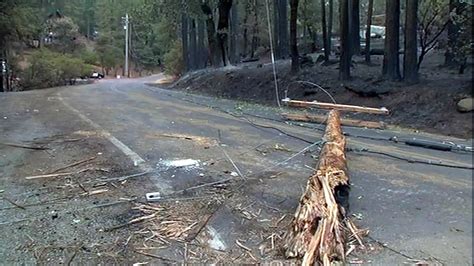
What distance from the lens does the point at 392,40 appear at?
41.1 feet

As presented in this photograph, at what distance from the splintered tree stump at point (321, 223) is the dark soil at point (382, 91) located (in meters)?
5.96

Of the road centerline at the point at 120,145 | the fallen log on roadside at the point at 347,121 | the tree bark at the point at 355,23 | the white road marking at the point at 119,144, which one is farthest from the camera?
the tree bark at the point at 355,23

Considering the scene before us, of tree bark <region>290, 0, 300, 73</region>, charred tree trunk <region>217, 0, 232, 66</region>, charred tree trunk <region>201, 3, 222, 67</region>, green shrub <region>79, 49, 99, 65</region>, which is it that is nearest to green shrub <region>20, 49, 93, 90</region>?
charred tree trunk <region>201, 3, 222, 67</region>

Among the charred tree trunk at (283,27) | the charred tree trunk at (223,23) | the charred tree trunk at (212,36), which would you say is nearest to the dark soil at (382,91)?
the charred tree trunk at (223,23)

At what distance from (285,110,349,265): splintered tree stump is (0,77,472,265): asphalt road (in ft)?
0.79

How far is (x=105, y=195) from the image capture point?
→ 4367mm

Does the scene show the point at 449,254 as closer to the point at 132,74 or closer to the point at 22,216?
the point at 22,216

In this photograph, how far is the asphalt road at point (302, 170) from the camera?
3586 mm

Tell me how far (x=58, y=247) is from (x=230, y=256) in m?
1.21

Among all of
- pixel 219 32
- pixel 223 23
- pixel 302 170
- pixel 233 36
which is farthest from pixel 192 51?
pixel 302 170

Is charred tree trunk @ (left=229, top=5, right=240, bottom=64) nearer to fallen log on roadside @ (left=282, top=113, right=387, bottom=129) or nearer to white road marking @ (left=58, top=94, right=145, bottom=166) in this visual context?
fallen log on roadside @ (left=282, top=113, right=387, bottom=129)

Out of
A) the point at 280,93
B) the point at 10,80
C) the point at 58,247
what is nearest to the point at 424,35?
the point at 280,93

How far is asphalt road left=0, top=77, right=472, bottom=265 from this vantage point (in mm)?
Result: 3586

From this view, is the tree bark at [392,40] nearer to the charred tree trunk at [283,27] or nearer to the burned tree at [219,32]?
the burned tree at [219,32]
